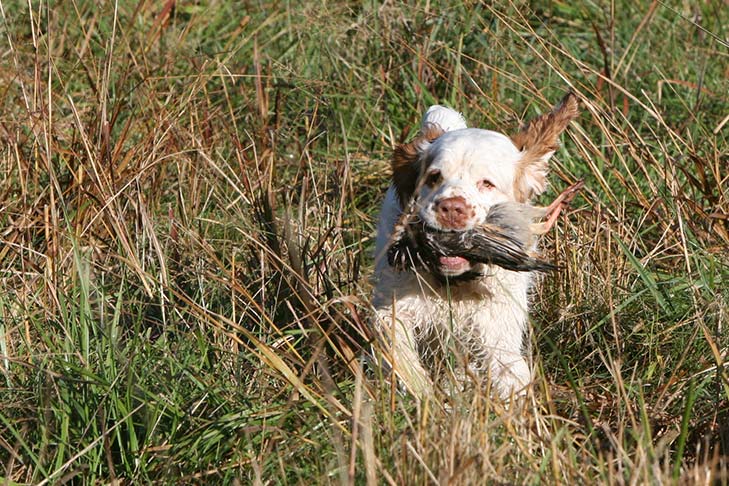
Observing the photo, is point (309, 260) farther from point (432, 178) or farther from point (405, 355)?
point (405, 355)

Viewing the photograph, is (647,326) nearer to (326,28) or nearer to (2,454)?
(2,454)

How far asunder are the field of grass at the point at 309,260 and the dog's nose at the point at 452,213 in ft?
1.32

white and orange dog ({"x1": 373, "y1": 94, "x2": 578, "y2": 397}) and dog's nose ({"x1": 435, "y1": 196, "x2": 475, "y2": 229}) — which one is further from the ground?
dog's nose ({"x1": 435, "y1": 196, "x2": 475, "y2": 229})

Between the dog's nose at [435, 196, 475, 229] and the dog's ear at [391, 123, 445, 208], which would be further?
the dog's ear at [391, 123, 445, 208]

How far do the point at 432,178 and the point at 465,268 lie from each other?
1.33ft

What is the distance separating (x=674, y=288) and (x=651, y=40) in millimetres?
2282

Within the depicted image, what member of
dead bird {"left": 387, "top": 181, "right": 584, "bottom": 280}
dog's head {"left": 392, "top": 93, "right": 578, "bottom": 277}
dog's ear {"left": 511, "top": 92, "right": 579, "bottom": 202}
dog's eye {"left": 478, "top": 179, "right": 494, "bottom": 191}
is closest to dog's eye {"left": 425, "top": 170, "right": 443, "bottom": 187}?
dog's head {"left": 392, "top": 93, "right": 578, "bottom": 277}

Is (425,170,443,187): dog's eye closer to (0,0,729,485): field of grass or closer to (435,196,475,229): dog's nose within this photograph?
(435,196,475,229): dog's nose

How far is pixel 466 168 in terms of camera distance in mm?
3602

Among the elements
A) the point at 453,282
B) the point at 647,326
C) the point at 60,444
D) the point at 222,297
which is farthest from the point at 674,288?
the point at 60,444

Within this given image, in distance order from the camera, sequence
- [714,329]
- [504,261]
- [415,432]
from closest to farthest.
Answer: [415,432] < [504,261] < [714,329]

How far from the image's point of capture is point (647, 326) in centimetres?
367

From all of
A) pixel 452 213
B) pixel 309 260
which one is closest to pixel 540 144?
pixel 452 213

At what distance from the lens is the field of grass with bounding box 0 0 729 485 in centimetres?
278
